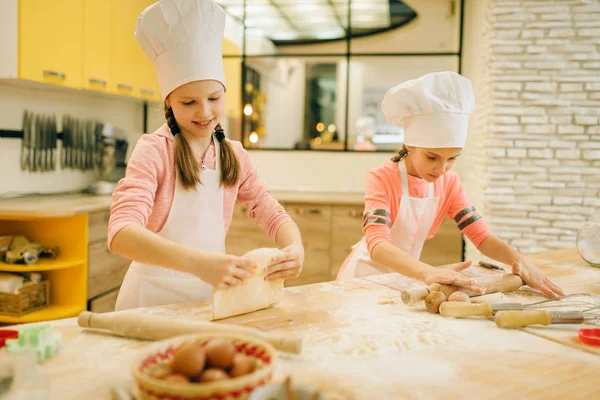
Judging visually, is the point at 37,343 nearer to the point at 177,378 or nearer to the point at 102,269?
the point at 177,378

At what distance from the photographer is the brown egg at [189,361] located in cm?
61

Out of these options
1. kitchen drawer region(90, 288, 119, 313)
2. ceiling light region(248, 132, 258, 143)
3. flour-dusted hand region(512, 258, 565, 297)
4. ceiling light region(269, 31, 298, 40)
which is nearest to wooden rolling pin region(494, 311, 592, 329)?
flour-dusted hand region(512, 258, 565, 297)

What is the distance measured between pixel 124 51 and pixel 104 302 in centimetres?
166

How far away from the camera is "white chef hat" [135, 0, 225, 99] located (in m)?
1.31

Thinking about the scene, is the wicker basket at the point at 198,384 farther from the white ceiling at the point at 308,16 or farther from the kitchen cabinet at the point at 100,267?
the white ceiling at the point at 308,16

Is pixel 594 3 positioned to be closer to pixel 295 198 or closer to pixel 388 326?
pixel 295 198

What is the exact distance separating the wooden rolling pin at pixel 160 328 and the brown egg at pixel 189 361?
21cm

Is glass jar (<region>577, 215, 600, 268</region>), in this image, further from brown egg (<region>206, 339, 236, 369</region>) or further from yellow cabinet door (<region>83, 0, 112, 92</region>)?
yellow cabinet door (<region>83, 0, 112, 92</region>)

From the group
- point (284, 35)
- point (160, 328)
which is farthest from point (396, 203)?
point (284, 35)

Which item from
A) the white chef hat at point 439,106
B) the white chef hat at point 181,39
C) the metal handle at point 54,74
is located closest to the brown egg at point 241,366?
the white chef hat at point 181,39

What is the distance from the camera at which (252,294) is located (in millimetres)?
1120

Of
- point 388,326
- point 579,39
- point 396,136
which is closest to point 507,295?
point 388,326

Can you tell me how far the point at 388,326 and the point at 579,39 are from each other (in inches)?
119

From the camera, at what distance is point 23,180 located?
9.95 feet
